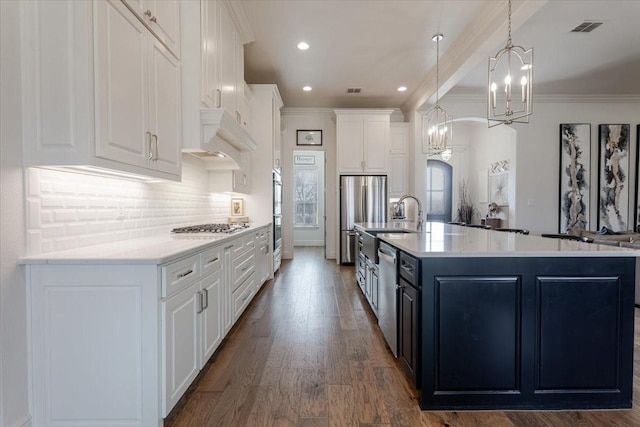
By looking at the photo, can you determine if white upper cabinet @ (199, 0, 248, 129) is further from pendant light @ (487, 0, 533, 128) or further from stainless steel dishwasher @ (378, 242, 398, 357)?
pendant light @ (487, 0, 533, 128)

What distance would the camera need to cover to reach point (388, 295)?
242 cm

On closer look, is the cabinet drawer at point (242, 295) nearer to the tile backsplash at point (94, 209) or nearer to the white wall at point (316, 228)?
the tile backsplash at point (94, 209)

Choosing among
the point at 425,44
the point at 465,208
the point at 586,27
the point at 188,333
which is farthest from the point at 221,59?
the point at 465,208

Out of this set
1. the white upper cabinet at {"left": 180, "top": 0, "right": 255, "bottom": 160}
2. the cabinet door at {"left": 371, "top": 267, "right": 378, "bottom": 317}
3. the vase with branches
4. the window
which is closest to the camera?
the white upper cabinet at {"left": 180, "top": 0, "right": 255, "bottom": 160}

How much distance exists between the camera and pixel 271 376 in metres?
2.10

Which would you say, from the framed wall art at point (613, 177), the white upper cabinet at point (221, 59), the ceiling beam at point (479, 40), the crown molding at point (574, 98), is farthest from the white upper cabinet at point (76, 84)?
the framed wall art at point (613, 177)

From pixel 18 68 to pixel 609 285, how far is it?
3.06m

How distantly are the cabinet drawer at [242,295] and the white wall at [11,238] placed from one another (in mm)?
1435

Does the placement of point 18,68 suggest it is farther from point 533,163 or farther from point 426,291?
point 533,163

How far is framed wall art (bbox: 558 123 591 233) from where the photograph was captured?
6172 millimetres

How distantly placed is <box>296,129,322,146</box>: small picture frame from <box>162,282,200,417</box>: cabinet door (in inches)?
207

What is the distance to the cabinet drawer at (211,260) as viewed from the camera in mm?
2008

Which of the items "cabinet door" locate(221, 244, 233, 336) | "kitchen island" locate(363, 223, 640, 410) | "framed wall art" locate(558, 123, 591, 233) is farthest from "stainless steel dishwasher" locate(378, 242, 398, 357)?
"framed wall art" locate(558, 123, 591, 233)

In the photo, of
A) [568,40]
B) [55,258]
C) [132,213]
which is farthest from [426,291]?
[568,40]
